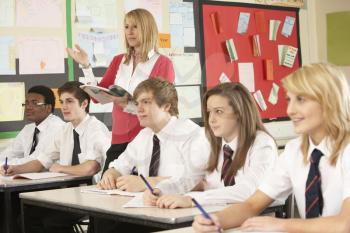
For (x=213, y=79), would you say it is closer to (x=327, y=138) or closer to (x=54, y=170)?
(x=54, y=170)

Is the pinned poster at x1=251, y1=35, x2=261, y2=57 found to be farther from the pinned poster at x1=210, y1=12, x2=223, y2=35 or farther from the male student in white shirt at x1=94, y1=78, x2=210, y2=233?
the male student in white shirt at x1=94, y1=78, x2=210, y2=233

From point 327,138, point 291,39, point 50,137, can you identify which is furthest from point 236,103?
point 291,39

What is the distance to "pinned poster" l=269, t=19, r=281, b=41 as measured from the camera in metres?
6.05

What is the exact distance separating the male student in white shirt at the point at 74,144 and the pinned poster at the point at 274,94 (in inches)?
91.8

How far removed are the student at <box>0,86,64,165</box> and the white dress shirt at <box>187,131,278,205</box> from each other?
1.89 m

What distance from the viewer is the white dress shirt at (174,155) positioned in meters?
2.92

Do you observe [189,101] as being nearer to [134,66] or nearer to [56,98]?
[56,98]

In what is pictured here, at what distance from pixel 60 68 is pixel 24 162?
83 centimetres

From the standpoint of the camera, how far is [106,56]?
4.94 m

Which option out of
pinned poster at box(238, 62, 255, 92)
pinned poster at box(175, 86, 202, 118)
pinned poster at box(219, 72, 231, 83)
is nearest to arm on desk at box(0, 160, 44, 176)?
pinned poster at box(175, 86, 202, 118)

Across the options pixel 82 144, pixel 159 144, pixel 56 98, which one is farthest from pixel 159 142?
pixel 56 98

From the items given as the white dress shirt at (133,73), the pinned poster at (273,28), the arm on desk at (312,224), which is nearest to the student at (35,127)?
the white dress shirt at (133,73)

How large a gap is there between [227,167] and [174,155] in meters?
0.49

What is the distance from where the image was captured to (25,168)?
13.4 ft
